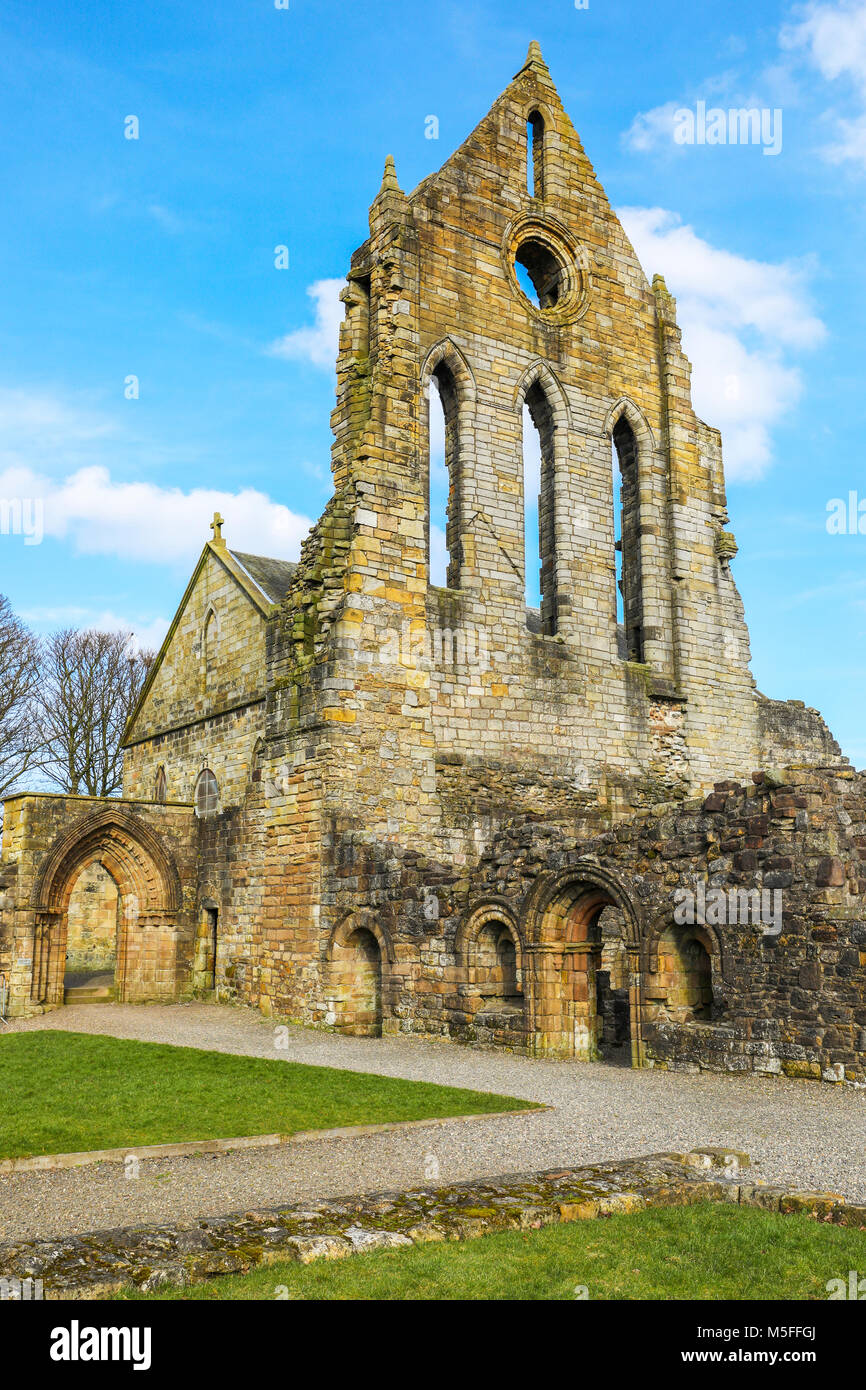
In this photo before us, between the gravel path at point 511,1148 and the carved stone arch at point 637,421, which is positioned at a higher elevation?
the carved stone arch at point 637,421

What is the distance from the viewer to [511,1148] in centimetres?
763

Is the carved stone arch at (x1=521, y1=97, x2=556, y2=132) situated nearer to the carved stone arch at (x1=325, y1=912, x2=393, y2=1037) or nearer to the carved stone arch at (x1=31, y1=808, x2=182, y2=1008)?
the carved stone arch at (x1=31, y1=808, x2=182, y2=1008)

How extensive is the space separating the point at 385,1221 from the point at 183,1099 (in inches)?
182

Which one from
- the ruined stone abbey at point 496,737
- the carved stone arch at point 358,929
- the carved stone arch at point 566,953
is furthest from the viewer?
the carved stone arch at point 358,929

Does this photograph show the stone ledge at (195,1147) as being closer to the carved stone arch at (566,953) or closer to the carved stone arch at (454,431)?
the carved stone arch at (566,953)

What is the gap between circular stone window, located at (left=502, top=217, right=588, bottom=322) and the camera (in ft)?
70.7

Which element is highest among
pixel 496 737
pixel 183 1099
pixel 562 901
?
pixel 496 737

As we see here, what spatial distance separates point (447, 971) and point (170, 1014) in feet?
20.3

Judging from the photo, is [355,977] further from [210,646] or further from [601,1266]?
[601,1266]

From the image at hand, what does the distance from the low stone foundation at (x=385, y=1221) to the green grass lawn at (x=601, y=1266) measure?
3.8 inches

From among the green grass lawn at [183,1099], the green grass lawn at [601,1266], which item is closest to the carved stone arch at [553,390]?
the green grass lawn at [183,1099]

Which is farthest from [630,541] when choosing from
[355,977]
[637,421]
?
[355,977]

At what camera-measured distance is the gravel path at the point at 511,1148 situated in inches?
248
